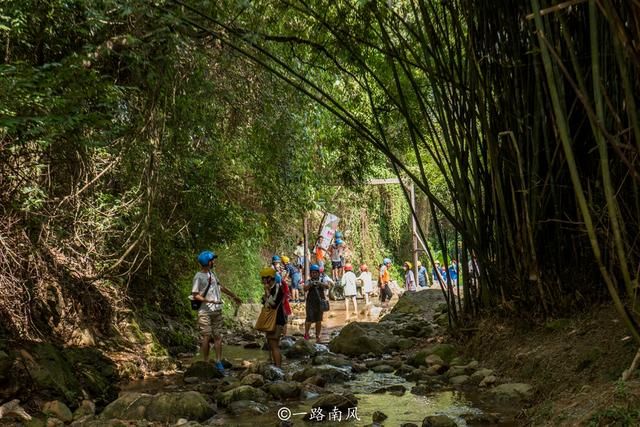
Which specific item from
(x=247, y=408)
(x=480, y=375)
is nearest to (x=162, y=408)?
(x=247, y=408)

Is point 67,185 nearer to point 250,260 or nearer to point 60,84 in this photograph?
point 60,84

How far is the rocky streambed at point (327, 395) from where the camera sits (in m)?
4.16

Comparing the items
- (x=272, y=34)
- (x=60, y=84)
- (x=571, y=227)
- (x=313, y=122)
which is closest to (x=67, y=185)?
(x=60, y=84)

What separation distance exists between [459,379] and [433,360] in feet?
2.12

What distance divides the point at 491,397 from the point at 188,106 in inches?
150

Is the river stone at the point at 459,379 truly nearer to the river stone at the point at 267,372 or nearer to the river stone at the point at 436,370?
the river stone at the point at 436,370

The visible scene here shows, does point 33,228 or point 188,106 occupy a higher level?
point 188,106

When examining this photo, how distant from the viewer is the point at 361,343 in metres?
7.21

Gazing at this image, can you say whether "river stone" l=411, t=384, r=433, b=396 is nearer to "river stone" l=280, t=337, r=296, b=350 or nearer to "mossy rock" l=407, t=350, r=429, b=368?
"mossy rock" l=407, t=350, r=429, b=368

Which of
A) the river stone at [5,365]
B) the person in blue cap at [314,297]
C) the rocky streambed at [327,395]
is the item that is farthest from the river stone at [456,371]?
the person in blue cap at [314,297]

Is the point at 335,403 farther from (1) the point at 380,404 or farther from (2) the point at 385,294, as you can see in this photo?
(2) the point at 385,294

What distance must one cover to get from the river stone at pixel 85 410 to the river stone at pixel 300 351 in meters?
2.78

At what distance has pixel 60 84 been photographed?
470 cm

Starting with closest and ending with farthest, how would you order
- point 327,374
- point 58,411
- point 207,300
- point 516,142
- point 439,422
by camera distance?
point 439,422
point 58,411
point 516,142
point 327,374
point 207,300
